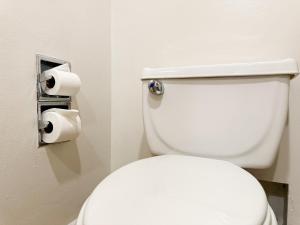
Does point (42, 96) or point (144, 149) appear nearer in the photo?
point (42, 96)

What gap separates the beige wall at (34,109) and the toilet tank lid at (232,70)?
30cm

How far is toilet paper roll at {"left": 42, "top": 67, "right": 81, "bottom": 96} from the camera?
70 centimetres

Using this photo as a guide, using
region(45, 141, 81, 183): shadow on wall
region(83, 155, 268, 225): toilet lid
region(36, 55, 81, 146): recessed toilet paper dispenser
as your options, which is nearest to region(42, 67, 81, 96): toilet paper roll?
region(36, 55, 81, 146): recessed toilet paper dispenser

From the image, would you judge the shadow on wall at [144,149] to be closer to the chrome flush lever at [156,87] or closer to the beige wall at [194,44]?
the beige wall at [194,44]

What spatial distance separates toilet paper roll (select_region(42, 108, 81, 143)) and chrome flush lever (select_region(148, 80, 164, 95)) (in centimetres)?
29

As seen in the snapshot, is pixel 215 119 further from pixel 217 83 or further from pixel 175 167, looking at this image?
pixel 175 167

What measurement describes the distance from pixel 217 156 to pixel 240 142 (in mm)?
92

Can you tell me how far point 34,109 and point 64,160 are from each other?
23 centimetres

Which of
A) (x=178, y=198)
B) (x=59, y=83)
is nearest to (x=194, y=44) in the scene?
(x=59, y=83)

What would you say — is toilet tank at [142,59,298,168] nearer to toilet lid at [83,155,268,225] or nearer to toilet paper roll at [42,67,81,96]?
toilet lid at [83,155,268,225]

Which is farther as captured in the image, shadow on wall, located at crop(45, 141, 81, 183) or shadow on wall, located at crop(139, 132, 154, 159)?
shadow on wall, located at crop(139, 132, 154, 159)

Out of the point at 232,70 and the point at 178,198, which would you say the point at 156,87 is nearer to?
the point at 232,70

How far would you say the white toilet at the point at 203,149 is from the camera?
438 millimetres

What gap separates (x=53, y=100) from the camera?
0.79 meters
